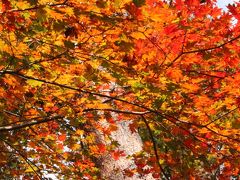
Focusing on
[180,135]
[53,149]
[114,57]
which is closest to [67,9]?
[114,57]

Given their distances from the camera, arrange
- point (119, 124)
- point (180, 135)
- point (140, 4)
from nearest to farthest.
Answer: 1. point (140, 4)
2. point (180, 135)
3. point (119, 124)

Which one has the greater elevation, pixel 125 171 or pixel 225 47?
pixel 225 47

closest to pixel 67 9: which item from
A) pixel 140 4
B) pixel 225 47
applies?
pixel 140 4

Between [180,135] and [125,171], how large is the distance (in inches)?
37.1

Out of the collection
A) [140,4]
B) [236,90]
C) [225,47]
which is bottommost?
[140,4]

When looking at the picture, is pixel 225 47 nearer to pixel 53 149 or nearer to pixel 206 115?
pixel 206 115

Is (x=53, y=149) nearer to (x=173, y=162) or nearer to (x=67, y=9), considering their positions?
(x=173, y=162)

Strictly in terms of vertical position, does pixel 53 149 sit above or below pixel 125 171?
above

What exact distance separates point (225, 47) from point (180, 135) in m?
1.22

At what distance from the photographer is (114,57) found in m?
2.58

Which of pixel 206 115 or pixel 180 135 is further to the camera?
pixel 180 135

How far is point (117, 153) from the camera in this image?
4.16 meters

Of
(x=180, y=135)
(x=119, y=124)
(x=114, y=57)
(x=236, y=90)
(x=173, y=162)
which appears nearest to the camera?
(x=114, y=57)

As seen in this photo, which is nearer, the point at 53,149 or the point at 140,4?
the point at 140,4
